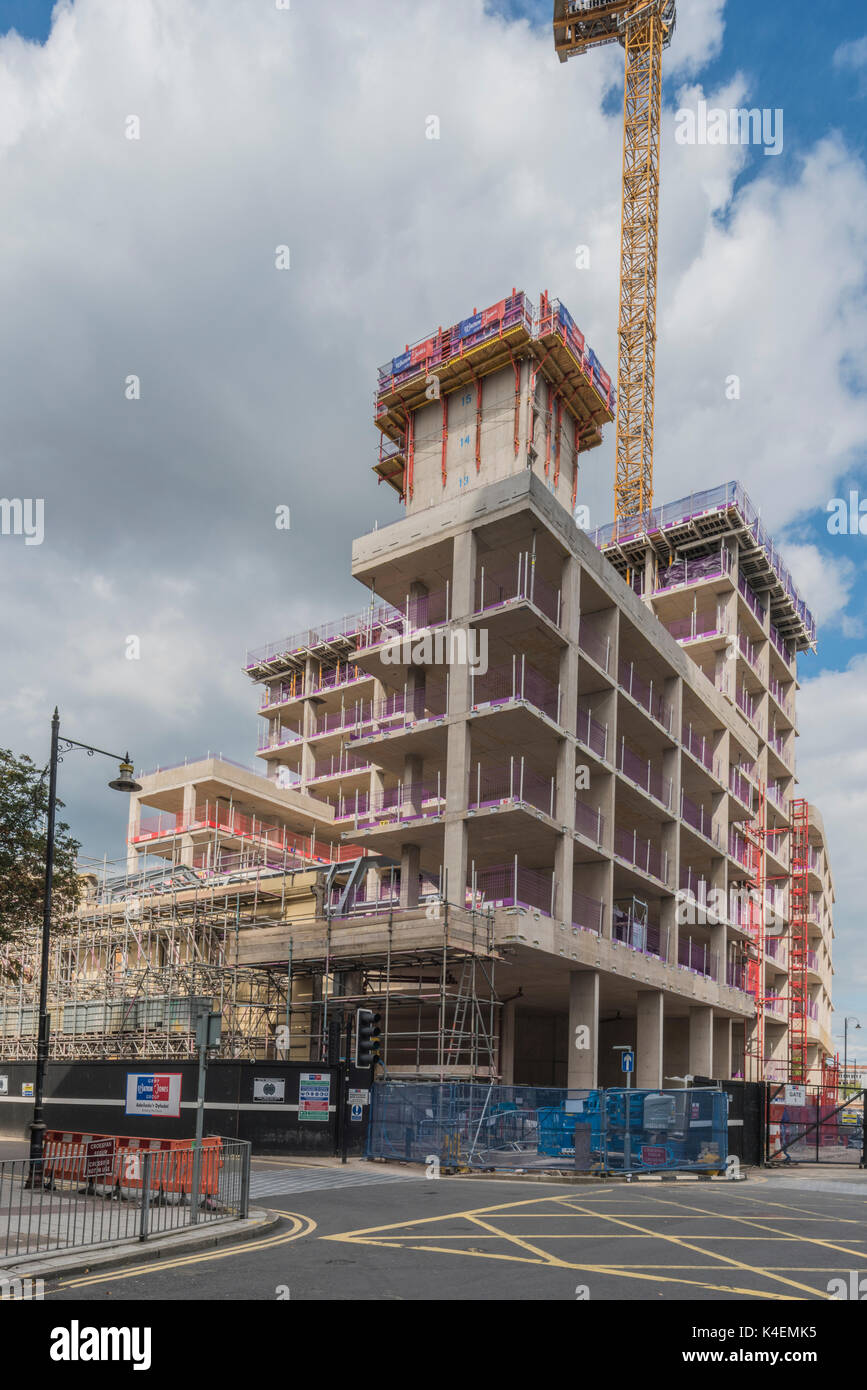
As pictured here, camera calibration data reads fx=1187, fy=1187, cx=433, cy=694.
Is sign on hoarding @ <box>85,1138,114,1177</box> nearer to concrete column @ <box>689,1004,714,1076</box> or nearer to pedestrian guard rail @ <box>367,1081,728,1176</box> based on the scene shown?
pedestrian guard rail @ <box>367,1081,728,1176</box>

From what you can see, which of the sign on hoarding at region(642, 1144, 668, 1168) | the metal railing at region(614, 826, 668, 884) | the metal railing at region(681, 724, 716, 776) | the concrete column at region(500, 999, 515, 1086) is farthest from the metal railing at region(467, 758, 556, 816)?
the sign on hoarding at region(642, 1144, 668, 1168)

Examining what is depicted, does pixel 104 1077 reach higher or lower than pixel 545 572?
lower

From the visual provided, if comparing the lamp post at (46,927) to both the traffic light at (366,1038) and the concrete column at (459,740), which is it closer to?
the traffic light at (366,1038)

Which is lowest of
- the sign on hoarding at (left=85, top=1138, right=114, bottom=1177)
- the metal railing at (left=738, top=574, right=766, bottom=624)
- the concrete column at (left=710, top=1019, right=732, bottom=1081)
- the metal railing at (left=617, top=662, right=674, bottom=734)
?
the concrete column at (left=710, top=1019, right=732, bottom=1081)

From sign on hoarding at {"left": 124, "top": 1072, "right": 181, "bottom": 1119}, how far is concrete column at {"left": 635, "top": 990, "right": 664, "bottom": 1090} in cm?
2041

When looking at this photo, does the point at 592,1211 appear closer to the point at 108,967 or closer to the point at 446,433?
the point at 108,967

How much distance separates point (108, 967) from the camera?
42.7 meters

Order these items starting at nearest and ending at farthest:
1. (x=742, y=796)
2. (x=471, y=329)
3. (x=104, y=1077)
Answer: (x=104, y=1077), (x=471, y=329), (x=742, y=796)

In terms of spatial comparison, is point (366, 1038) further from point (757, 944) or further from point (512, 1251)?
point (757, 944)

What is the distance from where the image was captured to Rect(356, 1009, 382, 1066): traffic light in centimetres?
2661

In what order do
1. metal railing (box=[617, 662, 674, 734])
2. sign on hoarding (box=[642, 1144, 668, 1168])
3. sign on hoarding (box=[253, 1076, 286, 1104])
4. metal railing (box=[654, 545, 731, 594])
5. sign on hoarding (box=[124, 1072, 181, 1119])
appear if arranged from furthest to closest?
metal railing (box=[654, 545, 731, 594]), metal railing (box=[617, 662, 674, 734]), sign on hoarding (box=[253, 1076, 286, 1104]), sign on hoarding (box=[124, 1072, 181, 1119]), sign on hoarding (box=[642, 1144, 668, 1168])
